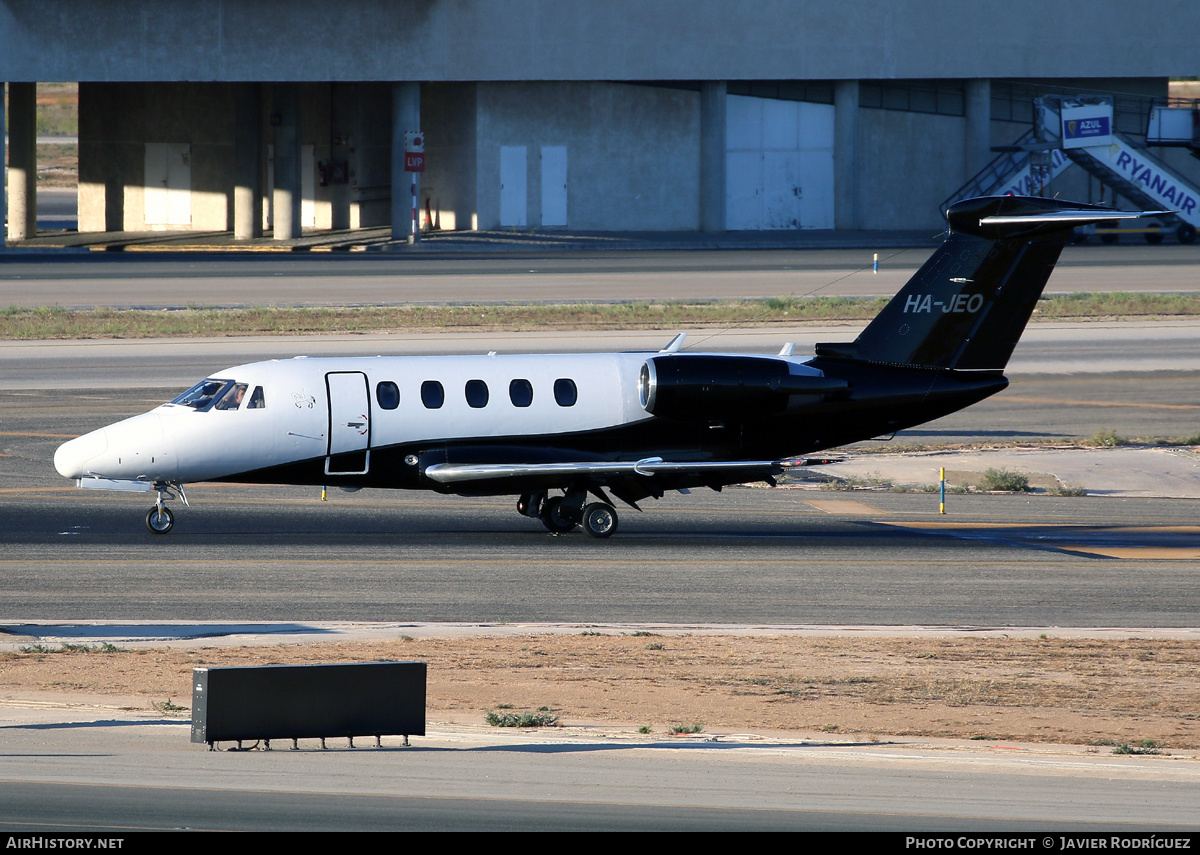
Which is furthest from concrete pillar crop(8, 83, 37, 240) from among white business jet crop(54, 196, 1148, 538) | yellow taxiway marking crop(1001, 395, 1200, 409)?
white business jet crop(54, 196, 1148, 538)

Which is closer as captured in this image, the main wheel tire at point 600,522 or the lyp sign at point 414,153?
the main wheel tire at point 600,522

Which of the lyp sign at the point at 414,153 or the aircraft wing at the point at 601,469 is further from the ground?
the lyp sign at the point at 414,153

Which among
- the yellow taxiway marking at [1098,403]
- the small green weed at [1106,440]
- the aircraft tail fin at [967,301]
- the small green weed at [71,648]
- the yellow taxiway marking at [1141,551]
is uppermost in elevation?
the aircraft tail fin at [967,301]

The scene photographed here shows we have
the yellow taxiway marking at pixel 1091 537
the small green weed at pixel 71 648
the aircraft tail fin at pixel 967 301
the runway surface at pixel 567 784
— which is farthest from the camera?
the aircraft tail fin at pixel 967 301

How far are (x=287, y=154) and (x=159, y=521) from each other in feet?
169

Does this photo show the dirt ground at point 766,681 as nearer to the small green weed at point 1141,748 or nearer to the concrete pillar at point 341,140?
the small green weed at point 1141,748

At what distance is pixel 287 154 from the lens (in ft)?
245

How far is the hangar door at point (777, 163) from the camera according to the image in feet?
255

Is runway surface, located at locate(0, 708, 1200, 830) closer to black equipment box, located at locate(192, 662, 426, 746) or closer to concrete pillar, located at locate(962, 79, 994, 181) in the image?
black equipment box, located at locate(192, 662, 426, 746)

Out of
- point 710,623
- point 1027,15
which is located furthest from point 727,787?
point 1027,15

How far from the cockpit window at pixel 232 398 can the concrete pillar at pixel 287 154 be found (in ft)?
168

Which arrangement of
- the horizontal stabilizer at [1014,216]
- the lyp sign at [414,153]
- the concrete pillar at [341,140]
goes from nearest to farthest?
the horizontal stabilizer at [1014,216]
the lyp sign at [414,153]
the concrete pillar at [341,140]

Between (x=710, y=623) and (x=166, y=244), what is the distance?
2372 inches

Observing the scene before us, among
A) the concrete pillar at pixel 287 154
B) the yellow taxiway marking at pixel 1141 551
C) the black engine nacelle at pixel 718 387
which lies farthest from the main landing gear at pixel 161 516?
the concrete pillar at pixel 287 154
